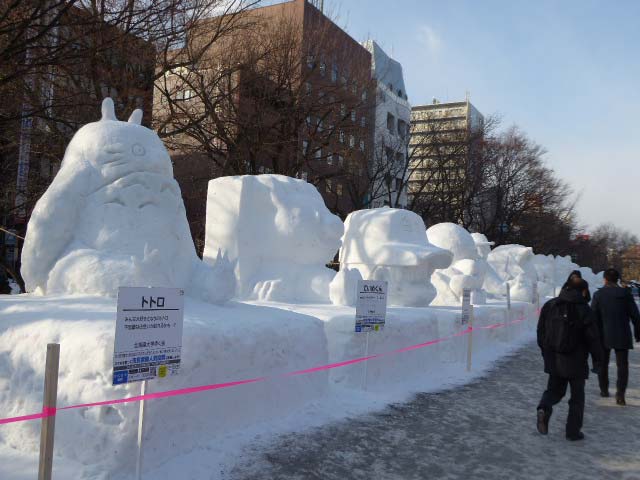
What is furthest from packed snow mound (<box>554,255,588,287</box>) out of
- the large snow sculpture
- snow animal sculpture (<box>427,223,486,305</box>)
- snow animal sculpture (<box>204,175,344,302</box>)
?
snow animal sculpture (<box>204,175,344,302</box>)

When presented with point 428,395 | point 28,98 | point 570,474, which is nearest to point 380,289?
point 428,395

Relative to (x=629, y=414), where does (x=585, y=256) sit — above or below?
above

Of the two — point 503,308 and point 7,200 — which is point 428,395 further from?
point 7,200

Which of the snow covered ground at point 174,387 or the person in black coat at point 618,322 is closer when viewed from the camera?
the snow covered ground at point 174,387

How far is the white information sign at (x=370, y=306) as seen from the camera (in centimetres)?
646

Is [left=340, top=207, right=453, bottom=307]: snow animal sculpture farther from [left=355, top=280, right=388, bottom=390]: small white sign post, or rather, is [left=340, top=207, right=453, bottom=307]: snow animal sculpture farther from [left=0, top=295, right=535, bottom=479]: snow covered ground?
[left=0, top=295, right=535, bottom=479]: snow covered ground

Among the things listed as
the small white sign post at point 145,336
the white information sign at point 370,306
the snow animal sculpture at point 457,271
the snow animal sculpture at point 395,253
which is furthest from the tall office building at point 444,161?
the small white sign post at point 145,336

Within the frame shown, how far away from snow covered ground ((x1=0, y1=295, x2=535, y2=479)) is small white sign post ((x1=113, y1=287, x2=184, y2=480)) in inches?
8.3

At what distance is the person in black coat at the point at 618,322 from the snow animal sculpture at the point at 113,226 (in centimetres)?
478

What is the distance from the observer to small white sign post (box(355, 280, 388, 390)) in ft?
21.2

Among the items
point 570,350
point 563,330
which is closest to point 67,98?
point 563,330

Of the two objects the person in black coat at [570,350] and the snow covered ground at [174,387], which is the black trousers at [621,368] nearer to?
the person in black coat at [570,350]

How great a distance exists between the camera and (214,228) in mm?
8883

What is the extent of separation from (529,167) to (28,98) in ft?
82.9
